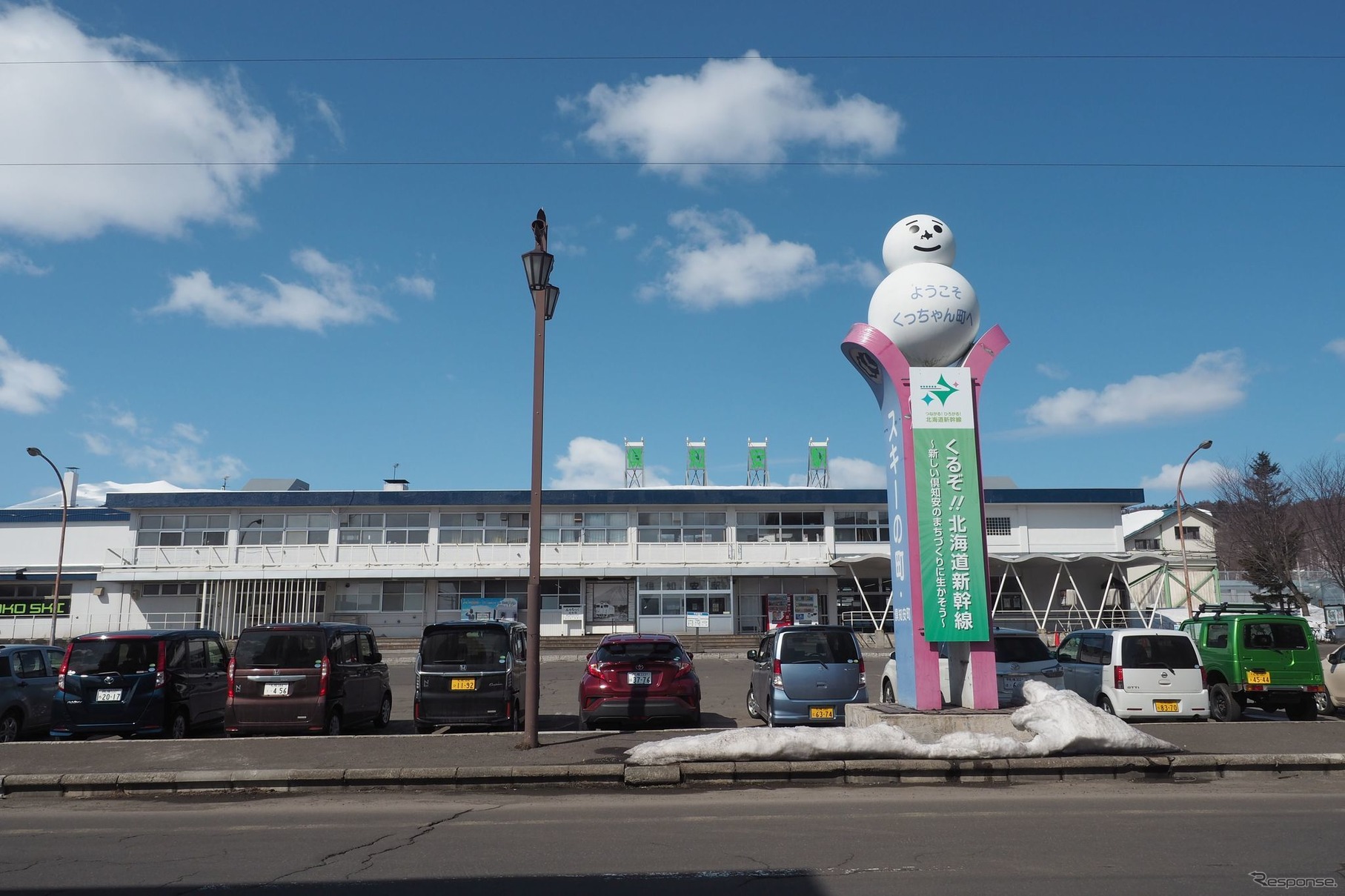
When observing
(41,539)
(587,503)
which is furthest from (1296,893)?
(41,539)

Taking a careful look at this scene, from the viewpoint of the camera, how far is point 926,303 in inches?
476

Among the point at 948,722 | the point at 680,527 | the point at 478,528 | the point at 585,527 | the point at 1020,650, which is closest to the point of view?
the point at 948,722

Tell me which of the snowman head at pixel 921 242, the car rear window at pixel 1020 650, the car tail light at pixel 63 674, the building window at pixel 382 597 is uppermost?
the snowman head at pixel 921 242

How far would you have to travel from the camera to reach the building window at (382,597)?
38.7 meters

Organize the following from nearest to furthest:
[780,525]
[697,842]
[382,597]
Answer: [697,842] < [382,597] < [780,525]

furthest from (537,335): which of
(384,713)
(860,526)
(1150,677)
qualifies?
(860,526)

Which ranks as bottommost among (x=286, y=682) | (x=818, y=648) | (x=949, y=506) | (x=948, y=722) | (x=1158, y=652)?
(x=948, y=722)

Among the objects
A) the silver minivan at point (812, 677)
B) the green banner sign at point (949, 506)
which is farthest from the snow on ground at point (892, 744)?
the silver minivan at point (812, 677)

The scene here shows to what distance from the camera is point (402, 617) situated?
3862cm

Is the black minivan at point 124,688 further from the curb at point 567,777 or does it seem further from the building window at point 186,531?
the building window at point 186,531

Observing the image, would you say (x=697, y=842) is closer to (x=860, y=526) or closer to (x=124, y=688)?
(x=124, y=688)

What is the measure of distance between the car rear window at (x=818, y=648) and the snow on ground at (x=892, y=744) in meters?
2.96

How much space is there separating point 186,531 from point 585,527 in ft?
56.0

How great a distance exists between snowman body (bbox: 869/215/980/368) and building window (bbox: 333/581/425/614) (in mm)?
30278
